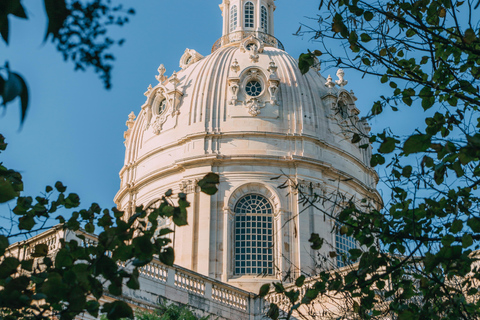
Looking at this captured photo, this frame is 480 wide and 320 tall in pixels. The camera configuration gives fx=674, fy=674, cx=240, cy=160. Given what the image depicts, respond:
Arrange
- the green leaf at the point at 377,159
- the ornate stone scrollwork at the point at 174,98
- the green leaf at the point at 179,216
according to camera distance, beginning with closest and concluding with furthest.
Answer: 1. the green leaf at the point at 179,216
2. the green leaf at the point at 377,159
3. the ornate stone scrollwork at the point at 174,98

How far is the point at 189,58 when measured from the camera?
3894 cm

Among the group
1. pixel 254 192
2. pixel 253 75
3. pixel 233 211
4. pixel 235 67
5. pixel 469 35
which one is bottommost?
pixel 469 35

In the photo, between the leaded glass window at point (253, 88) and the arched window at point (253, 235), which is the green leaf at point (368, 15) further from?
the leaded glass window at point (253, 88)

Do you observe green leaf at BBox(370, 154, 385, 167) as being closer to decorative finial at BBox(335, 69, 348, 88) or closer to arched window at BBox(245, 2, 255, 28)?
decorative finial at BBox(335, 69, 348, 88)

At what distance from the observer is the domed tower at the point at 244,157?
30438mm

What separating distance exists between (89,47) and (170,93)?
30829mm

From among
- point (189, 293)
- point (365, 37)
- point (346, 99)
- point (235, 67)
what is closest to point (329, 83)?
point (346, 99)

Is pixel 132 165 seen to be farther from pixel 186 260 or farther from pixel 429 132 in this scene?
pixel 429 132

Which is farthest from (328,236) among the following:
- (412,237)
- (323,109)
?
(412,237)

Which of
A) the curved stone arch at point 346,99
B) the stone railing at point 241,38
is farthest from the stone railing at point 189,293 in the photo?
the stone railing at point 241,38

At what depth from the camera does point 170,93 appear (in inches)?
1379

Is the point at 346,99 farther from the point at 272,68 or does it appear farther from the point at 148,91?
the point at 148,91

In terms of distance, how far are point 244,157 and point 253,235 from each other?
3.78 m

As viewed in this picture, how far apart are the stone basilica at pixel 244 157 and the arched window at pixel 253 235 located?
0.05 m
